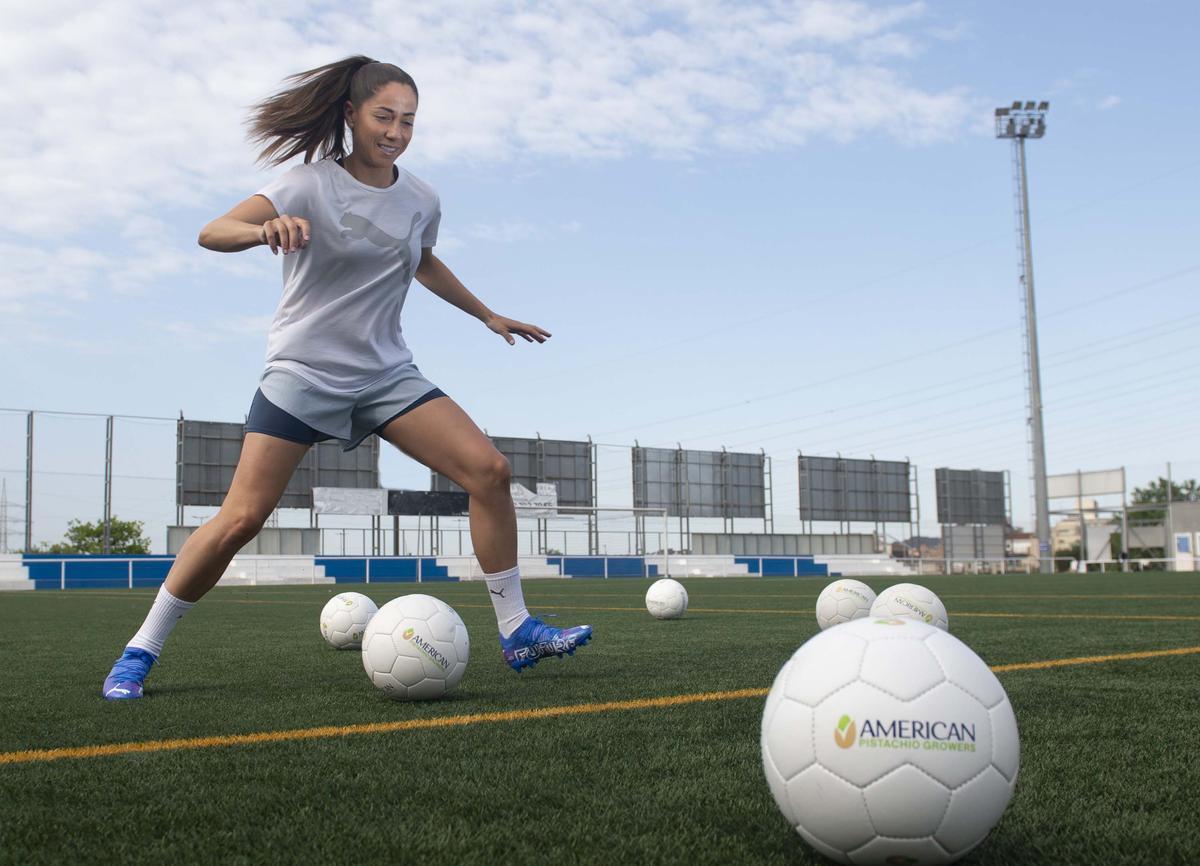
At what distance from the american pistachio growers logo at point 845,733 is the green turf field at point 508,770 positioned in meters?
0.28

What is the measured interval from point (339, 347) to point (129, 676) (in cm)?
167

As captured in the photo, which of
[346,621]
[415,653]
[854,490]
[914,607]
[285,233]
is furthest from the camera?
[854,490]

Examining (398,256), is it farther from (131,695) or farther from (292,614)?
(292,614)

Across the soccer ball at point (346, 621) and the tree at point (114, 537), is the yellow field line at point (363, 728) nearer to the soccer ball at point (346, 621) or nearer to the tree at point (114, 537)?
the soccer ball at point (346, 621)

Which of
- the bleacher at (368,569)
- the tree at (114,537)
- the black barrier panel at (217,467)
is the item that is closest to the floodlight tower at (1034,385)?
the bleacher at (368,569)

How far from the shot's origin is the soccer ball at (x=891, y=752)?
6.98 feet

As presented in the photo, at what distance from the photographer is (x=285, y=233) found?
162 inches

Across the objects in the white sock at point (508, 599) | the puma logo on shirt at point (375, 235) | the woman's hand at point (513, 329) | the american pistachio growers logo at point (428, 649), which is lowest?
the american pistachio growers logo at point (428, 649)

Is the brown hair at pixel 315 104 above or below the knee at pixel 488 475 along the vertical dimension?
above

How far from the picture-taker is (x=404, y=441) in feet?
16.3

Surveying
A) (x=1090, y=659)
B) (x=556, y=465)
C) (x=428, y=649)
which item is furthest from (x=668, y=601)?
(x=556, y=465)

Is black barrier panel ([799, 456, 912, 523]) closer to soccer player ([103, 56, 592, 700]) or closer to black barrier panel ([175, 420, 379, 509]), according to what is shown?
black barrier panel ([175, 420, 379, 509])

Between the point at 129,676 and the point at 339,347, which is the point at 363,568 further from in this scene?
the point at 339,347

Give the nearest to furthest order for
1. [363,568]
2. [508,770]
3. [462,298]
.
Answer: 1. [508,770]
2. [462,298]
3. [363,568]
